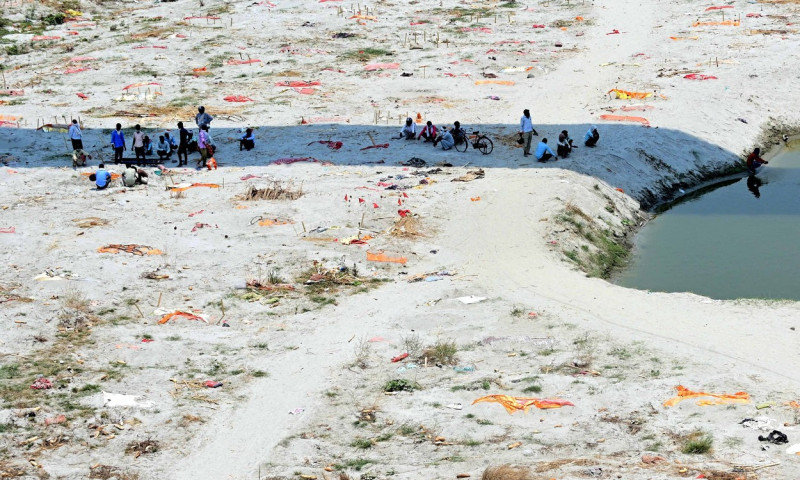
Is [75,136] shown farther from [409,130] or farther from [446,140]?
[446,140]

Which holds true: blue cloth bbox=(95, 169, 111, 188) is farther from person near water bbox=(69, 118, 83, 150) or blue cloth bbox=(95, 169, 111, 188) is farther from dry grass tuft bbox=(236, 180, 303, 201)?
dry grass tuft bbox=(236, 180, 303, 201)

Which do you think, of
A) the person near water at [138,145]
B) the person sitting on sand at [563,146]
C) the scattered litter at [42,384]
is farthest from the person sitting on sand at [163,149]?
the scattered litter at [42,384]

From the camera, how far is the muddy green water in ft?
65.4

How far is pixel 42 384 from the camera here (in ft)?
46.8

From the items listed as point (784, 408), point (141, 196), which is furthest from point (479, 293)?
point (141, 196)

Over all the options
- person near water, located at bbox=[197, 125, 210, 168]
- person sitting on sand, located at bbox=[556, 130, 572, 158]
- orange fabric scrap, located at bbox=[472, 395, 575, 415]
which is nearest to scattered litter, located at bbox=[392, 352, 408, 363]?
orange fabric scrap, located at bbox=[472, 395, 575, 415]

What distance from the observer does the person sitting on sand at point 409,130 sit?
27562 mm

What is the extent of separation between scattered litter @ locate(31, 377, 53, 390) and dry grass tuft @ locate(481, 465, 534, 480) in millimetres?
6620

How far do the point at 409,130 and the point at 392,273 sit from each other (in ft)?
29.4

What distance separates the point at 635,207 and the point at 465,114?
23.4ft

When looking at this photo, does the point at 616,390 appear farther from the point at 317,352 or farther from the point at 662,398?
the point at 317,352

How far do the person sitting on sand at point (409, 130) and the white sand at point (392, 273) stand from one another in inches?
16.5

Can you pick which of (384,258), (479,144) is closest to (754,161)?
(479,144)

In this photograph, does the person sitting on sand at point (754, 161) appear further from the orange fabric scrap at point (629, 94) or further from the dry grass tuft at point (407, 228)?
the dry grass tuft at point (407, 228)
